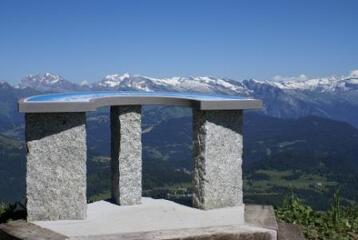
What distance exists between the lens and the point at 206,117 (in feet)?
47.1

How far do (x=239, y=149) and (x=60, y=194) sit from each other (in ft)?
16.2

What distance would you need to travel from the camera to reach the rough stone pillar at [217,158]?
14.4m

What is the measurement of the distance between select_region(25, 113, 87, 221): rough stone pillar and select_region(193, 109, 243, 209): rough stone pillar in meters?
3.18

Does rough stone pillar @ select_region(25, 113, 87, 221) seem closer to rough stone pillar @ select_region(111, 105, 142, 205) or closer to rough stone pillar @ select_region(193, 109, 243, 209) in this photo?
rough stone pillar @ select_region(111, 105, 142, 205)

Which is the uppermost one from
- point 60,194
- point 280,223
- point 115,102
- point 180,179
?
point 115,102

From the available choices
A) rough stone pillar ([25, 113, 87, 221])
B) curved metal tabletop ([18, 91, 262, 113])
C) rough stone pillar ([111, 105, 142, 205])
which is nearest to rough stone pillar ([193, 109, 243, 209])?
curved metal tabletop ([18, 91, 262, 113])

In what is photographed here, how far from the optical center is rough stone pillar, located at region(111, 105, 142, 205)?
1508 cm

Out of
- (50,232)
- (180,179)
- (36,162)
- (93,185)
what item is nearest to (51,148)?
(36,162)

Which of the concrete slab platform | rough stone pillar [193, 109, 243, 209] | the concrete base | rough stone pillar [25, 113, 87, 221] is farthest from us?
rough stone pillar [193, 109, 243, 209]

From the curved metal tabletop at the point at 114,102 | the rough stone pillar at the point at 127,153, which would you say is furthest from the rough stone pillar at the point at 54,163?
the rough stone pillar at the point at 127,153

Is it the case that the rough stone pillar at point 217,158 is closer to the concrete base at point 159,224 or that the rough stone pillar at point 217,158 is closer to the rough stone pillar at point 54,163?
the concrete base at point 159,224

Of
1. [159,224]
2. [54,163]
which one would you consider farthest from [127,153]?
[159,224]

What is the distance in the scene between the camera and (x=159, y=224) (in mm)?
12766

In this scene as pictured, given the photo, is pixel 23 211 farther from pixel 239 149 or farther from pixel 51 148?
pixel 239 149
